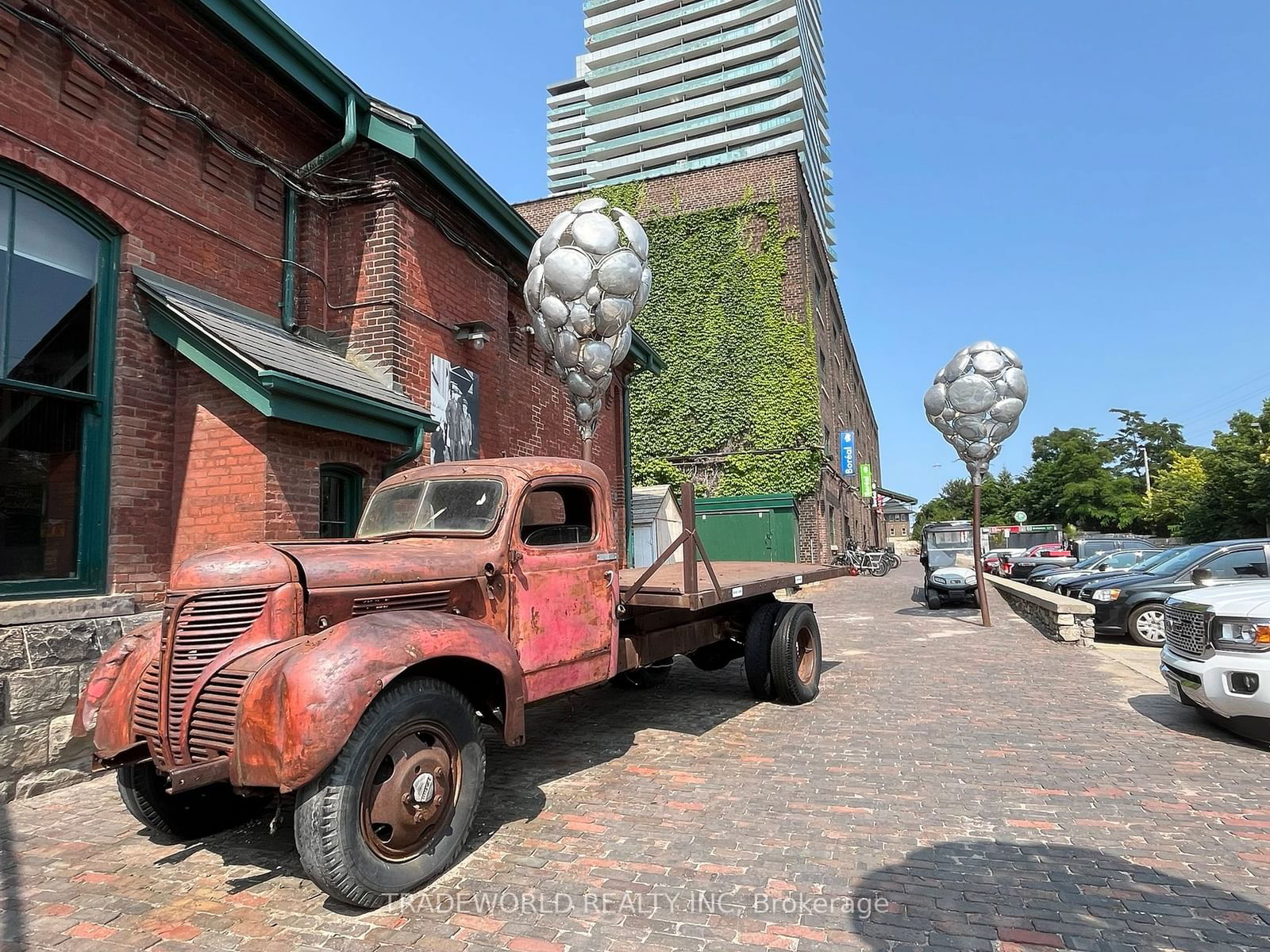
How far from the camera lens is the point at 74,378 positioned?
5.60 metres

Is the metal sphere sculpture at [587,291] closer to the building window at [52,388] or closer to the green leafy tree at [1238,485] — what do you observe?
the building window at [52,388]

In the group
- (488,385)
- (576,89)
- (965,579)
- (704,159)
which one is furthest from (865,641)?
(576,89)

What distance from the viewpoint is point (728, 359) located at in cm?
2436

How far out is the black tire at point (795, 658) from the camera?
270 inches

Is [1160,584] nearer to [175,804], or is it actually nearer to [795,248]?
[175,804]

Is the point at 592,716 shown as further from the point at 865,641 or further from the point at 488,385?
the point at 865,641

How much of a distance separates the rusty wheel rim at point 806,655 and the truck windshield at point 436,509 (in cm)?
387

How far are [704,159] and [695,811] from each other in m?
80.0

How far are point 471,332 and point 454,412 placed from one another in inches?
41.5

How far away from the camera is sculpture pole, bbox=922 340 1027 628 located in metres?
12.3

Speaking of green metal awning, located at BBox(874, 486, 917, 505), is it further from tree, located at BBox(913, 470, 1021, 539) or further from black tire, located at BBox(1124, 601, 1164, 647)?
black tire, located at BBox(1124, 601, 1164, 647)

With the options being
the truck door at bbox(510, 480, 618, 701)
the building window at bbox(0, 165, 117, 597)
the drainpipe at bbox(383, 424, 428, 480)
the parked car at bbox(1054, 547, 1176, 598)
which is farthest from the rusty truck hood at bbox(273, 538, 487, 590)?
the parked car at bbox(1054, 547, 1176, 598)

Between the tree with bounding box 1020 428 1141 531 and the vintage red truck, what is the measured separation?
194 feet

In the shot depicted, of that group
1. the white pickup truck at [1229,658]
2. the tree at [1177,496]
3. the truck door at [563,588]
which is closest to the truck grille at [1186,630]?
the white pickup truck at [1229,658]
